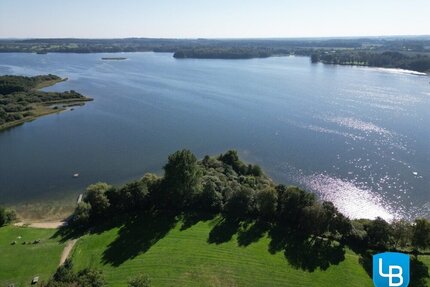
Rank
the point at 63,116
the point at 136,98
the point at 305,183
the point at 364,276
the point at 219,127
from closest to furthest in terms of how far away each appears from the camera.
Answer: the point at 364,276, the point at 305,183, the point at 219,127, the point at 63,116, the point at 136,98

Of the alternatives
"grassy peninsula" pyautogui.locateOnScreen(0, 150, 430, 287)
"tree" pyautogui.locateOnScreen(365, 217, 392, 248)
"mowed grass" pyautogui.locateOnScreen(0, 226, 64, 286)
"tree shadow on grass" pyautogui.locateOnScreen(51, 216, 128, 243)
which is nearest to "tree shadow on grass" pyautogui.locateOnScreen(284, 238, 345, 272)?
"grassy peninsula" pyautogui.locateOnScreen(0, 150, 430, 287)

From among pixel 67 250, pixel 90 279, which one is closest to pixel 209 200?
pixel 67 250

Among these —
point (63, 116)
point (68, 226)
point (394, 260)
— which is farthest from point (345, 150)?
point (63, 116)

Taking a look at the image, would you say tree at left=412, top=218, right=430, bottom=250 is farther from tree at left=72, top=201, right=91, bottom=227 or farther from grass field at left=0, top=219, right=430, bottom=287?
tree at left=72, top=201, right=91, bottom=227

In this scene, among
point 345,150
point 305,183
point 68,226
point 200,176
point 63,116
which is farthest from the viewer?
point 63,116

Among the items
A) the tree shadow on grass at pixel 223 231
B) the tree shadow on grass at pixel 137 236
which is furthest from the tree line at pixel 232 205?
the tree shadow on grass at pixel 137 236

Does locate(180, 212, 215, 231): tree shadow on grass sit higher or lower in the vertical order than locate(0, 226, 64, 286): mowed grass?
higher

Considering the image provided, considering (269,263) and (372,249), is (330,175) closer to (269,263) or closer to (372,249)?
(372,249)
